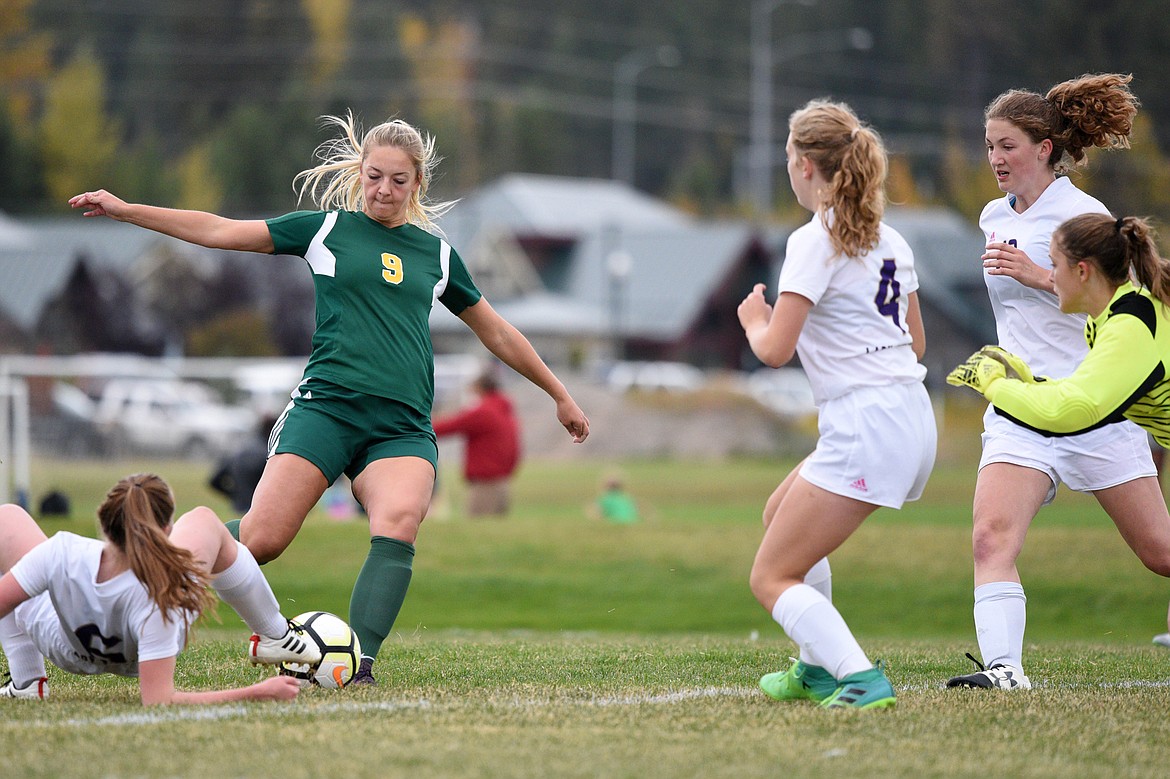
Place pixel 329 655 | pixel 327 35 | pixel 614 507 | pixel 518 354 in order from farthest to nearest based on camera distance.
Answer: pixel 327 35 < pixel 614 507 < pixel 518 354 < pixel 329 655

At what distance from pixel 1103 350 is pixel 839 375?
98 centimetres

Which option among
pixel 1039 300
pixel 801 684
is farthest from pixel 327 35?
pixel 801 684

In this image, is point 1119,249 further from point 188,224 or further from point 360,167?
point 188,224

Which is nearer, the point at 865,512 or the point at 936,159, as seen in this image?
the point at 865,512

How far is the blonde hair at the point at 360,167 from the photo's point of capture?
6066 mm

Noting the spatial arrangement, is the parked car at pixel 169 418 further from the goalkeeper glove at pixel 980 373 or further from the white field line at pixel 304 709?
the goalkeeper glove at pixel 980 373

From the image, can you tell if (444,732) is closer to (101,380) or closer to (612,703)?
(612,703)

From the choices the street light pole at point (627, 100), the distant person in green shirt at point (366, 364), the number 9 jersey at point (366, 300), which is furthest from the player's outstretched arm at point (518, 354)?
the street light pole at point (627, 100)

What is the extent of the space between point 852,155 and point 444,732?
7.78 feet

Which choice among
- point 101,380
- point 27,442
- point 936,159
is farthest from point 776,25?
point 27,442

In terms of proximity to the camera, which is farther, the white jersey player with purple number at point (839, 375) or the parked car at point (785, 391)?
the parked car at point (785, 391)

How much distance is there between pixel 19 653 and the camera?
5219 mm

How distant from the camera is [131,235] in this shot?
6631 cm

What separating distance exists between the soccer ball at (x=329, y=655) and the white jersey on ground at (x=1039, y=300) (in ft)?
9.70
